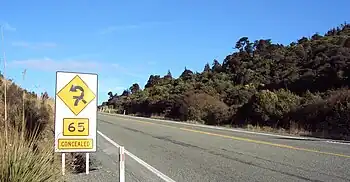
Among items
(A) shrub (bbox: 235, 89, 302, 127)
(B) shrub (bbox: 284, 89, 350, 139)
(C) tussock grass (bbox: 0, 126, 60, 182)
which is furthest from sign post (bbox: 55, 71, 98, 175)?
(A) shrub (bbox: 235, 89, 302, 127)

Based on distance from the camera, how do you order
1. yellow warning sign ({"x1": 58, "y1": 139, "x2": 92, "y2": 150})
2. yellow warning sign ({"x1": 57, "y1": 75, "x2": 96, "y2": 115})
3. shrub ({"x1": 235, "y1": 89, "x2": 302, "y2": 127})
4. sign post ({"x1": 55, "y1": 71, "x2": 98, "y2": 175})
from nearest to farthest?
yellow warning sign ({"x1": 58, "y1": 139, "x2": 92, "y2": 150}) → sign post ({"x1": 55, "y1": 71, "x2": 98, "y2": 175}) → yellow warning sign ({"x1": 57, "y1": 75, "x2": 96, "y2": 115}) → shrub ({"x1": 235, "y1": 89, "x2": 302, "y2": 127})

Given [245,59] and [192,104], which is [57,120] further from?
[245,59]

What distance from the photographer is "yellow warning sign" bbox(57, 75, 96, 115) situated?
9.08 meters

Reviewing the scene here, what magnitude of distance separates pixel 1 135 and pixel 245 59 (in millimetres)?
63645

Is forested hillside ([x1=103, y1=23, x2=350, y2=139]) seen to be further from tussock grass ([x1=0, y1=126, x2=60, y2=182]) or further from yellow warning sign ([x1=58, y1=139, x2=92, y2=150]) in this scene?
tussock grass ([x1=0, y1=126, x2=60, y2=182])

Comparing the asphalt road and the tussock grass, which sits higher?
the tussock grass

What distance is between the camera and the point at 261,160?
1186 centimetres

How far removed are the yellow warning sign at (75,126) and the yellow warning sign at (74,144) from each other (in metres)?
0.13

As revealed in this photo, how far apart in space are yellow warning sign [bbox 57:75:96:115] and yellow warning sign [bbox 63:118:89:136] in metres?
0.19

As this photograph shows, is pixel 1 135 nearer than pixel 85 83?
Yes

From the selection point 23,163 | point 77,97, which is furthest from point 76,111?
point 23,163

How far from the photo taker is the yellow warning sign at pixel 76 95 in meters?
9.08

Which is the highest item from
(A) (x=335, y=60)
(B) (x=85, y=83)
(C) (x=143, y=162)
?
(A) (x=335, y=60)

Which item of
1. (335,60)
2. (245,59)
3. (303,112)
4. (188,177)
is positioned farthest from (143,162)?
(245,59)
